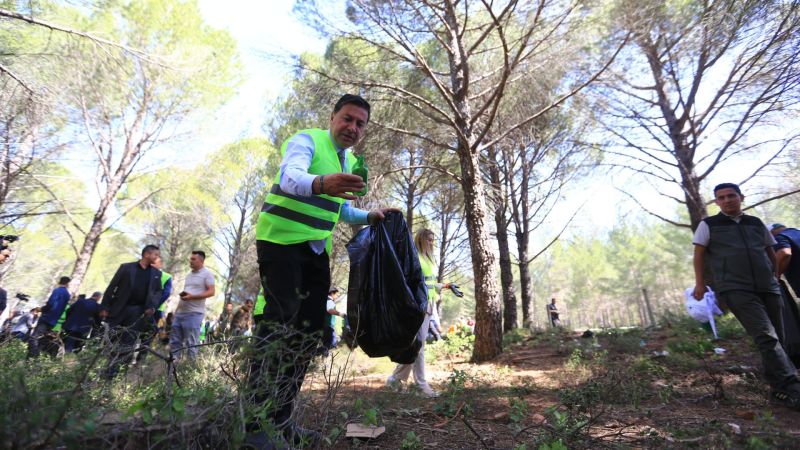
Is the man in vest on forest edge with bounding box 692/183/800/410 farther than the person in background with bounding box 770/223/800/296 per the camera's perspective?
No

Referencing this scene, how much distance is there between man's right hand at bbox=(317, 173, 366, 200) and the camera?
1442 mm

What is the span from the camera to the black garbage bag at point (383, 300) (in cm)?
173

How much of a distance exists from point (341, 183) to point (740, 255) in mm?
3098

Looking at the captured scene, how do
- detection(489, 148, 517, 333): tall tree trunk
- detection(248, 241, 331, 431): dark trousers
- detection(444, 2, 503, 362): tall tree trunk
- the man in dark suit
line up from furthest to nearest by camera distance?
detection(489, 148, 517, 333): tall tree trunk → detection(444, 2, 503, 362): tall tree trunk → the man in dark suit → detection(248, 241, 331, 431): dark trousers

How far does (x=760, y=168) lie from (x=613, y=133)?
7.08ft

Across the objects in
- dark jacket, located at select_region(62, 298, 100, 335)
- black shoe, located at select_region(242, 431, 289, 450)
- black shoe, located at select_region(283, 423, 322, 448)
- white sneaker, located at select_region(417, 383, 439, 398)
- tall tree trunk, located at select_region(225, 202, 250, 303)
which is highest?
tall tree trunk, located at select_region(225, 202, 250, 303)

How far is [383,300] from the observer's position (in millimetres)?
1768

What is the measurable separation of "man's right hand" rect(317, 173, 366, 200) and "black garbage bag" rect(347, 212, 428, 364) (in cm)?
45

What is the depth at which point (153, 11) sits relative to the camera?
9219 millimetres

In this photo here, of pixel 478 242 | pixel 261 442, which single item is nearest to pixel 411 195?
pixel 478 242

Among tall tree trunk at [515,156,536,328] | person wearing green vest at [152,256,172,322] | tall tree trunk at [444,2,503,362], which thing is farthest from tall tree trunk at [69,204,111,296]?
tall tree trunk at [515,156,536,328]

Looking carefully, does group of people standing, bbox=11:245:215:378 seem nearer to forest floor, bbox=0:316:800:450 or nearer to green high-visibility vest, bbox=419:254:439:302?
forest floor, bbox=0:316:800:450

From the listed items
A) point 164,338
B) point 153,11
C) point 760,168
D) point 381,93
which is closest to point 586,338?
point 760,168

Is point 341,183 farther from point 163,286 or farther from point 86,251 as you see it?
point 86,251
